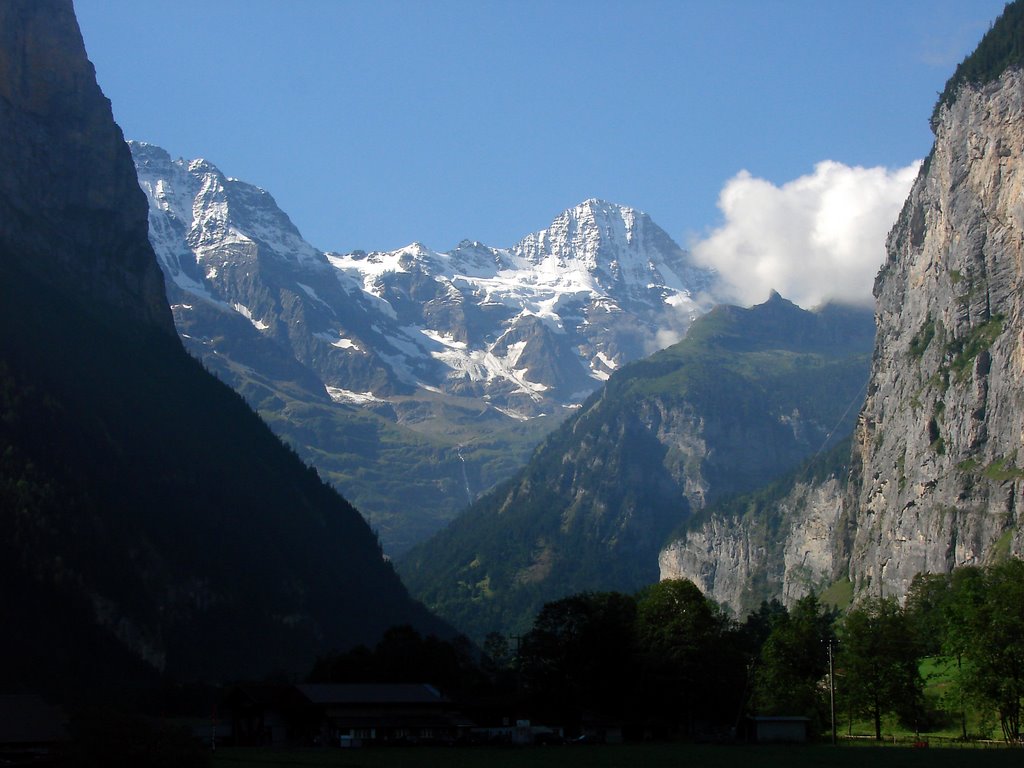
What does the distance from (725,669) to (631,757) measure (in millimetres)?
56388

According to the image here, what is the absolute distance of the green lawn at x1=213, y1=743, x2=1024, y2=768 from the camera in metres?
101

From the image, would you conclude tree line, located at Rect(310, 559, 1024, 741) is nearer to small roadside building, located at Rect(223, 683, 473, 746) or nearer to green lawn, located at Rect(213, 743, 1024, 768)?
small roadside building, located at Rect(223, 683, 473, 746)

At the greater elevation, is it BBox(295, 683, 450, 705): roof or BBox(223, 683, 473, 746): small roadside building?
BBox(295, 683, 450, 705): roof

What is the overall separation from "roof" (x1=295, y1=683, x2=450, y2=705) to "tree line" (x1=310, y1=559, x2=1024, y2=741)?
11.1 meters

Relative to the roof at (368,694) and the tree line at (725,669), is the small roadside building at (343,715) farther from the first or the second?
the tree line at (725,669)

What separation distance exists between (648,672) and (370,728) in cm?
3605

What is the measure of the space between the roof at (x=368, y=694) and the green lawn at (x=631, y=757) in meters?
17.3

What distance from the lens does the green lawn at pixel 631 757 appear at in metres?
101

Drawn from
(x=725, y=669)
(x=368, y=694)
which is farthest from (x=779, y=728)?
(x=368, y=694)

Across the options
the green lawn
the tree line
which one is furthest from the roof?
the green lawn

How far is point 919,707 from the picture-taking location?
144 metres

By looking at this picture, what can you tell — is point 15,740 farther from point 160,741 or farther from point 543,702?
point 543,702

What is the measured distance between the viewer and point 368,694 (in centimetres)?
14725

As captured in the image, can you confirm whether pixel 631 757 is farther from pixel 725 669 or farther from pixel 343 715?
pixel 725 669
